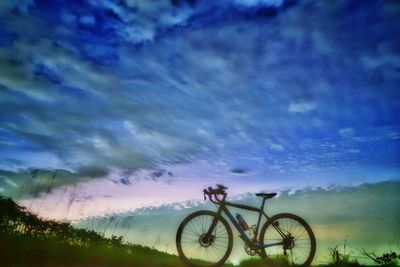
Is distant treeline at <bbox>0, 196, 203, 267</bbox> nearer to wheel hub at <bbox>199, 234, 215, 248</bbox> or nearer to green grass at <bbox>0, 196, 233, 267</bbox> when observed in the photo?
green grass at <bbox>0, 196, 233, 267</bbox>

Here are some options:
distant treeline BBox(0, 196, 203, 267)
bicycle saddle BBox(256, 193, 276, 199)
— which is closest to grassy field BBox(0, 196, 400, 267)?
distant treeline BBox(0, 196, 203, 267)

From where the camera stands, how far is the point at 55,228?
1294cm

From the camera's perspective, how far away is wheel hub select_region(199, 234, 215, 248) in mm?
8461

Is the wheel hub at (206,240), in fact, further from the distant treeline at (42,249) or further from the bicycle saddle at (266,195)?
the distant treeline at (42,249)

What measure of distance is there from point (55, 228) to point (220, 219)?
7.17 meters

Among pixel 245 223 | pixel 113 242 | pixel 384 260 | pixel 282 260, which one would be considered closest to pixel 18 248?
pixel 245 223

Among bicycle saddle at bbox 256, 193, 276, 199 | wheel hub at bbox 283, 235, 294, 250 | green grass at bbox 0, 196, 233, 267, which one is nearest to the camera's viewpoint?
green grass at bbox 0, 196, 233, 267

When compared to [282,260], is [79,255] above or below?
below

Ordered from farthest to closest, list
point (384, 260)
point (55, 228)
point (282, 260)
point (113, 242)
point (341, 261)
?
point (113, 242), point (55, 228), point (384, 260), point (341, 261), point (282, 260)

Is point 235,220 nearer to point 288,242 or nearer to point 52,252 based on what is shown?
point 288,242

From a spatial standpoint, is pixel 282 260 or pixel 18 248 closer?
pixel 18 248

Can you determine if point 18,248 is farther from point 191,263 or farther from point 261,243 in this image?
point 261,243

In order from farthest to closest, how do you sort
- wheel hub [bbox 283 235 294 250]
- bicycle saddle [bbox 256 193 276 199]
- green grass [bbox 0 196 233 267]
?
wheel hub [bbox 283 235 294 250] < bicycle saddle [bbox 256 193 276 199] < green grass [bbox 0 196 233 267]

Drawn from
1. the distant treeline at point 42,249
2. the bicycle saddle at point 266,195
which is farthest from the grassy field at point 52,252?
the bicycle saddle at point 266,195
